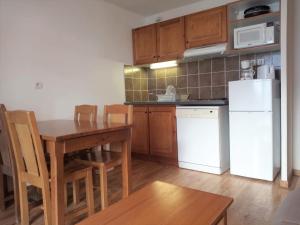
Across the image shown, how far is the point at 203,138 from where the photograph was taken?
298 cm

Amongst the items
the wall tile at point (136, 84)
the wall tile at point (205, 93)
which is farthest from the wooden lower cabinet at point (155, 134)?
the wall tile at point (205, 93)

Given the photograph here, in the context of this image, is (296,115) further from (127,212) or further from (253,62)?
(127,212)

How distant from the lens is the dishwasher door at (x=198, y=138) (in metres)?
2.88

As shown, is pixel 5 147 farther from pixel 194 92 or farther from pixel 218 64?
pixel 218 64

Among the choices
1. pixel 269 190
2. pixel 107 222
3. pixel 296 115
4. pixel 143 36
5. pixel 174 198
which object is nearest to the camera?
pixel 107 222

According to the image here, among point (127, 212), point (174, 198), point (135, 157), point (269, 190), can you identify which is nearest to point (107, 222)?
point (127, 212)

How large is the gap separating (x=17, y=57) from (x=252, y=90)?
8.47 feet

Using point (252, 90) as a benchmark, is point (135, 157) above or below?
below

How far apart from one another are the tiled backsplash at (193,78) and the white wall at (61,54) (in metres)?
0.32

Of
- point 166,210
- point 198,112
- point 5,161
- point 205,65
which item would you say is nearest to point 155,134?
point 198,112

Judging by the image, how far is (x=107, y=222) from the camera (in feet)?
3.69

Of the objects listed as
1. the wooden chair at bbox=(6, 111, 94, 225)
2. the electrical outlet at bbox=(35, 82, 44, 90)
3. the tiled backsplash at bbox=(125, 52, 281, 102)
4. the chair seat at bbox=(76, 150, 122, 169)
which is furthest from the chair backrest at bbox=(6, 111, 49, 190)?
the tiled backsplash at bbox=(125, 52, 281, 102)

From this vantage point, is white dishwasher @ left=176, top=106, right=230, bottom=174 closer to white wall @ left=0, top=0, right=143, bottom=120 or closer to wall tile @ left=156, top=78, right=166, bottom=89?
wall tile @ left=156, top=78, right=166, bottom=89

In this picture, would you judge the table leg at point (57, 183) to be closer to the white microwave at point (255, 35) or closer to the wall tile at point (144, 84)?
the white microwave at point (255, 35)
